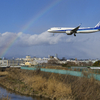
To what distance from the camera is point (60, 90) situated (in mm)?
42500

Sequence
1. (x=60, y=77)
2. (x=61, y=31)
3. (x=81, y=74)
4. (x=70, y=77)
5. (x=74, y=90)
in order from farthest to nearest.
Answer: (x=61, y=31) < (x=60, y=77) < (x=70, y=77) < (x=81, y=74) < (x=74, y=90)

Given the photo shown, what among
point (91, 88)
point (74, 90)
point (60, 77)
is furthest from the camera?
point (60, 77)

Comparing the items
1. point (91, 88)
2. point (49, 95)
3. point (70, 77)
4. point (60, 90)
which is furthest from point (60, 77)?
Answer: point (91, 88)

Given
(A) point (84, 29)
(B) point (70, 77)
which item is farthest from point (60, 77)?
(A) point (84, 29)

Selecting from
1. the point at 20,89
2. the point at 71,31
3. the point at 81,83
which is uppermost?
the point at 71,31

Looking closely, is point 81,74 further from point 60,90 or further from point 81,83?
point 60,90

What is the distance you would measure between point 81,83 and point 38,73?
3562 centimetres

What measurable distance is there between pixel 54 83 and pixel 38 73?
28367 mm

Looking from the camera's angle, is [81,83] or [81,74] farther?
[81,74]

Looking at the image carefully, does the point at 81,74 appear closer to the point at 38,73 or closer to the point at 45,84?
the point at 45,84

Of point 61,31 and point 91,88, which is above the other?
point 61,31

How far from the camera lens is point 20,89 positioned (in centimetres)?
5909

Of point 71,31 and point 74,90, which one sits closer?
point 74,90

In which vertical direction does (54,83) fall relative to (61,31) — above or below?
below
